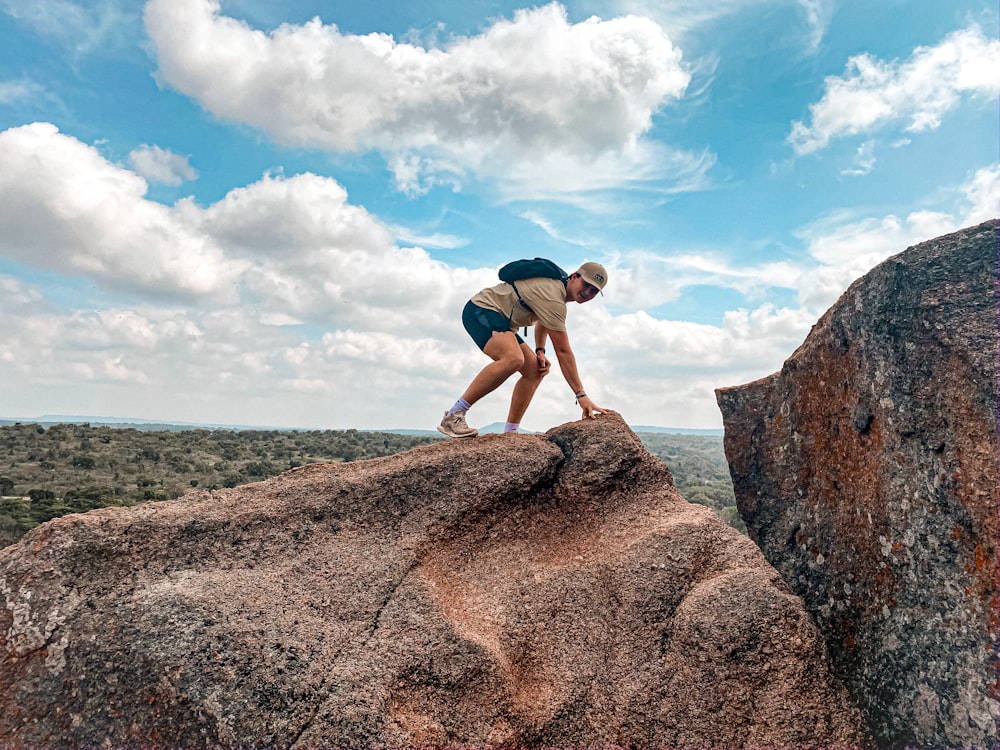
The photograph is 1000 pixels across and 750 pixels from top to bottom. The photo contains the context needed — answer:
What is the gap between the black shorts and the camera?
8.16m

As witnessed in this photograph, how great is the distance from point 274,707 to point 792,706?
4.21 meters

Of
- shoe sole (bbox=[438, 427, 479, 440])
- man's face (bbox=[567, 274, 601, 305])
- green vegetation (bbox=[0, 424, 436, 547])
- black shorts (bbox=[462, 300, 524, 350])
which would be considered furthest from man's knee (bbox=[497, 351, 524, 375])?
green vegetation (bbox=[0, 424, 436, 547])

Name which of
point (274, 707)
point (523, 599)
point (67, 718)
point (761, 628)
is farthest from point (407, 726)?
point (761, 628)

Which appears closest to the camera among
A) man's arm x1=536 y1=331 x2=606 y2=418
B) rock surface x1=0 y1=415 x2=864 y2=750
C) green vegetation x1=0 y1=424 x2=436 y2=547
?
rock surface x1=0 y1=415 x2=864 y2=750

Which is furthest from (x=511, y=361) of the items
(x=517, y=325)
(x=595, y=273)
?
(x=595, y=273)

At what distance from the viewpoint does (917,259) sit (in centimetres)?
611

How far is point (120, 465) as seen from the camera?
32.6m

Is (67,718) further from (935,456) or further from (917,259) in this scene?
(917,259)

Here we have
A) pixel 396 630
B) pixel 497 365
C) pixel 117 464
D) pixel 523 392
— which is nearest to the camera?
pixel 396 630

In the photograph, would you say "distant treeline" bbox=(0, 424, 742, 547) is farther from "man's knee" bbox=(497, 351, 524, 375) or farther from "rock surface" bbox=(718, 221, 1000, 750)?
"rock surface" bbox=(718, 221, 1000, 750)

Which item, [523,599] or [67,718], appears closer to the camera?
[67,718]

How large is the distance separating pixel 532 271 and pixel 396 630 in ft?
14.9

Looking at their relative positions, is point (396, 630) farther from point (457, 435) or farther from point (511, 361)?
point (511, 361)

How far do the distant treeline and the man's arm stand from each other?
18097 mm
